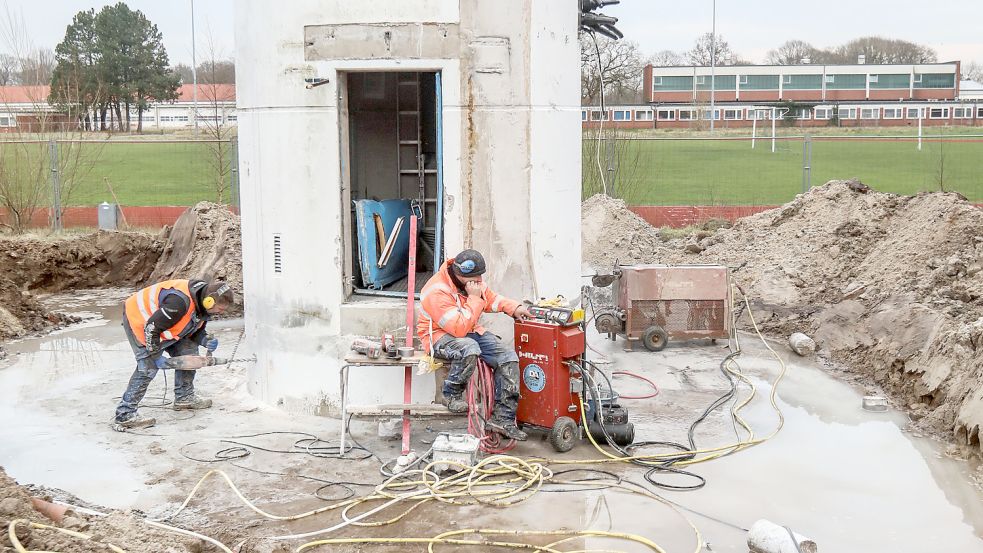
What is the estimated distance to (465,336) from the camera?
8.60 m

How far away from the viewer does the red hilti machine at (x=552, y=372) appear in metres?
8.47

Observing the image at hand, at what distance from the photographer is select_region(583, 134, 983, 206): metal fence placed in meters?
23.3

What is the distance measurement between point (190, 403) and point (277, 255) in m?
1.84

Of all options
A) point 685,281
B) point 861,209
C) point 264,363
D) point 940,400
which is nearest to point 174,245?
point 264,363

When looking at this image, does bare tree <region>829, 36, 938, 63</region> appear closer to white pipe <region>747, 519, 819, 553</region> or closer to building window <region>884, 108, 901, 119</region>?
building window <region>884, 108, 901, 119</region>

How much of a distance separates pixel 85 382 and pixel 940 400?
9.35m

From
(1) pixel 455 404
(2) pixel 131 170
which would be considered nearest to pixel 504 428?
(1) pixel 455 404

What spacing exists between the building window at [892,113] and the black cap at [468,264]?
51.6 metres

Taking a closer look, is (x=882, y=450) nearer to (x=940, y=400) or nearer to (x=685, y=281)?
(x=940, y=400)

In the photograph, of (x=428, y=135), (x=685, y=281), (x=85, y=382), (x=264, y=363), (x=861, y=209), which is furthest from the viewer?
(x=861, y=209)

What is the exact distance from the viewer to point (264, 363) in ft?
32.9

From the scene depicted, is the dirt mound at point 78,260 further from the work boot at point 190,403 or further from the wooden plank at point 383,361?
the wooden plank at point 383,361

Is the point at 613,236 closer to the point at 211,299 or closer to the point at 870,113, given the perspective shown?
the point at 211,299

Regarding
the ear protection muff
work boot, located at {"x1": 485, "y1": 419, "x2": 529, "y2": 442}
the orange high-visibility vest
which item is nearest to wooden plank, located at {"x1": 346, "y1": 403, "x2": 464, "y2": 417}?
work boot, located at {"x1": 485, "y1": 419, "x2": 529, "y2": 442}
